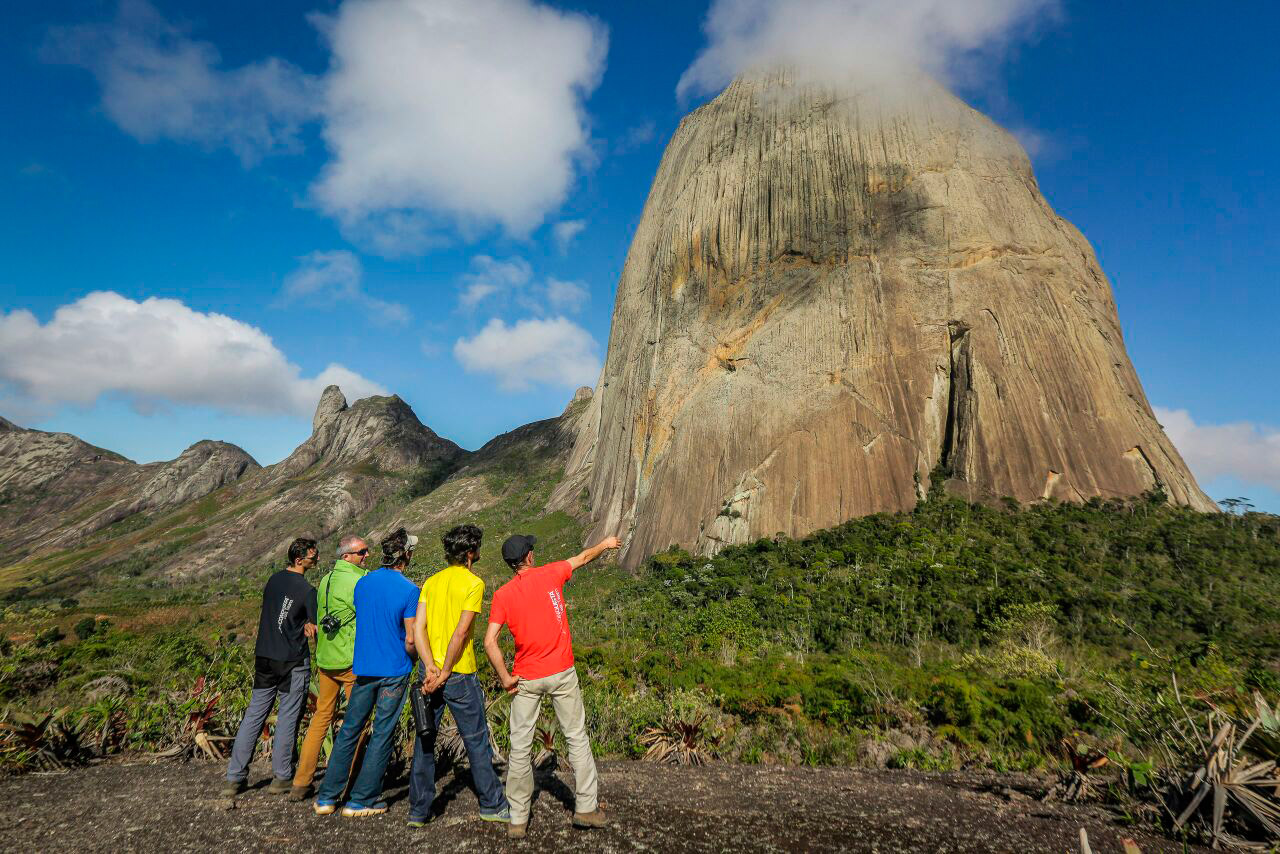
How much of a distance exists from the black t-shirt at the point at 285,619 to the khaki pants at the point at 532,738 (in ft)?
6.98

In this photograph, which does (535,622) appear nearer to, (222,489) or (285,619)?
(285,619)

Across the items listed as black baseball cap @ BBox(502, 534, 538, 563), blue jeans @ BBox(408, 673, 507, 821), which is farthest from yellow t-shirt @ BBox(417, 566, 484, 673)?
black baseball cap @ BBox(502, 534, 538, 563)

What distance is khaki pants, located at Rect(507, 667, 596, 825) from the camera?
4.06 m

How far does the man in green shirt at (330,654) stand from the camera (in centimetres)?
462

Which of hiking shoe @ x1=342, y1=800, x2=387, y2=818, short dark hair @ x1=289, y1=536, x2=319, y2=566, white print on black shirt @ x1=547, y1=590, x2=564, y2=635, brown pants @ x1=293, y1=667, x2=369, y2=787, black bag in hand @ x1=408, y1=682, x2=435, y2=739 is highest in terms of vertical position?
short dark hair @ x1=289, y1=536, x2=319, y2=566

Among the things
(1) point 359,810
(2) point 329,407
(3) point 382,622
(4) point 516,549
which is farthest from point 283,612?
(2) point 329,407

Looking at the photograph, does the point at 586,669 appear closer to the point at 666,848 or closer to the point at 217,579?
the point at 666,848

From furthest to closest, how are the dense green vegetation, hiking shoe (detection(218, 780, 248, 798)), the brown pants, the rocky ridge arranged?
the rocky ridge → the dense green vegetation → hiking shoe (detection(218, 780, 248, 798)) → the brown pants

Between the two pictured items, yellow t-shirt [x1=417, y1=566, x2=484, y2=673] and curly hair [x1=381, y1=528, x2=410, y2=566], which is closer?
yellow t-shirt [x1=417, y1=566, x2=484, y2=673]

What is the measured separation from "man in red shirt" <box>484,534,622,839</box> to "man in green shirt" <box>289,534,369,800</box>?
56.3 inches

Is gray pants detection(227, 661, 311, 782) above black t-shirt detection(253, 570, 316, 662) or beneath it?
beneath

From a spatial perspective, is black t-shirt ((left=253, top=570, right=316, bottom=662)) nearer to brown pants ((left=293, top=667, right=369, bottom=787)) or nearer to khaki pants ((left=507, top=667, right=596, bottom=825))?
brown pants ((left=293, top=667, right=369, bottom=787))

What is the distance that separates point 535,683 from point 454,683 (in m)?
0.63

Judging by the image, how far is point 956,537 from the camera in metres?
26.4
